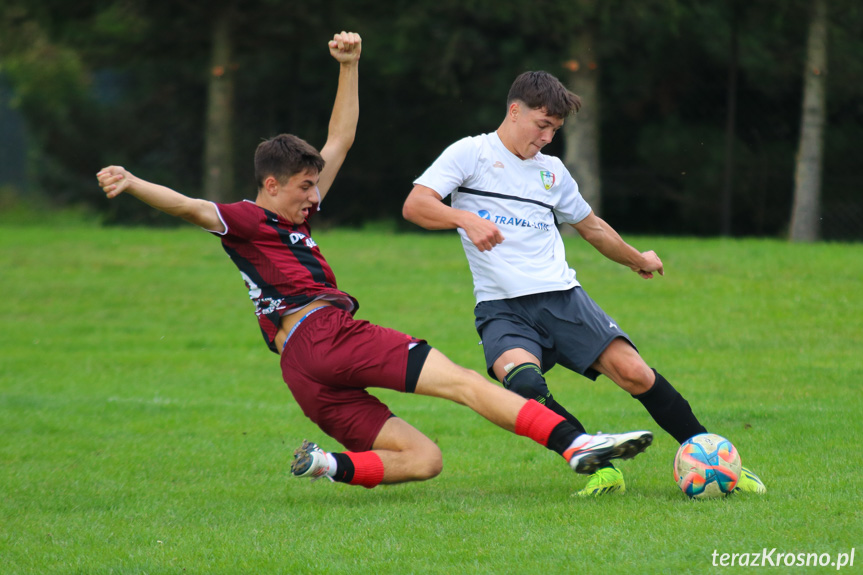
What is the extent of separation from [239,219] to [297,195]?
14.1 inches

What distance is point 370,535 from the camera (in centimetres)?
446

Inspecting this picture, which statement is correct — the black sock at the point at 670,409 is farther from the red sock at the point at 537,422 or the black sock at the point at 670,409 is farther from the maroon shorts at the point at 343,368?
the maroon shorts at the point at 343,368

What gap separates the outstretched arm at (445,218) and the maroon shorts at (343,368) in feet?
1.94

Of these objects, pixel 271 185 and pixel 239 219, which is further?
pixel 271 185

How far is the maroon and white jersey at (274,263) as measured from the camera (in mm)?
4984

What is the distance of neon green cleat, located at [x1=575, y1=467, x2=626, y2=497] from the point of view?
500 centimetres

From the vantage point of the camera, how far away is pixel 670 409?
524cm

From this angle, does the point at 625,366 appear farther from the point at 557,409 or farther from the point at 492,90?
the point at 492,90

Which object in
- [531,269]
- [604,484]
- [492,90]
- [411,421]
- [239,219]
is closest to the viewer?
[239,219]

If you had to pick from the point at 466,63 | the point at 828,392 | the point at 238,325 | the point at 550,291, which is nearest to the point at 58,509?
the point at 550,291

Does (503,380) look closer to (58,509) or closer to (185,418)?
(58,509)

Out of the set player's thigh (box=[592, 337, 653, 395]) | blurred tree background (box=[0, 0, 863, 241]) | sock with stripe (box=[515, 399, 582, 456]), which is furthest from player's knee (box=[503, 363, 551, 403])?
blurred tree background (box=[0, 0, 863, 241])

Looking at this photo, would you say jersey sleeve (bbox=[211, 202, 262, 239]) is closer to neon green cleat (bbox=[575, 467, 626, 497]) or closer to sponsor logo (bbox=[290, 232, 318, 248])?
sponsor logo (bbox=[290, 232, 318, 248])

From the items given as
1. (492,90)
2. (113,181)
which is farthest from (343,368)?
(492,90)
